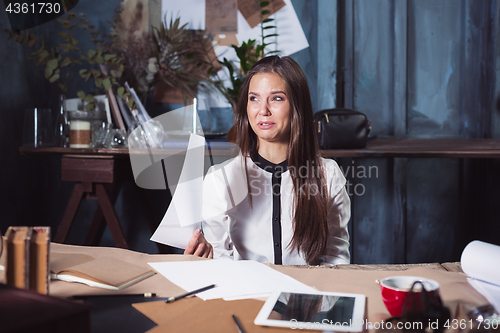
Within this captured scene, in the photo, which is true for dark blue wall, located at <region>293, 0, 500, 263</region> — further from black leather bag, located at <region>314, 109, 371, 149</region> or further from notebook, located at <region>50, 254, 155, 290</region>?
notebook, located at <region>50, 254, 155, 290</region>

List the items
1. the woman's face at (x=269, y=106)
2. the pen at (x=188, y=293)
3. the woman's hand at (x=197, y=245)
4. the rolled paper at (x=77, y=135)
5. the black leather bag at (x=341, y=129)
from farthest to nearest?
the rolled paper at (x=77, y=135)
the black leather bag at (x=341, y=129)
the woman's face at (x=269, y=106)
the woman's hand at (x=197, y=245)
the pen at (x=188, y=293)

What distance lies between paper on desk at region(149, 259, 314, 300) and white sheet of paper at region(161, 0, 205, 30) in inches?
70.7

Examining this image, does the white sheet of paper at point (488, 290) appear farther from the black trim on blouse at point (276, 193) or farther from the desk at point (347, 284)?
the black trim on blouse at point (276, 193)

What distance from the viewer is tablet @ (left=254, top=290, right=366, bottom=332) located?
21.9 inches

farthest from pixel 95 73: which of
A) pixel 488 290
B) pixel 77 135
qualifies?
pixel 488 290

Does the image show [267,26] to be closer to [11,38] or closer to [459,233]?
[11,38]

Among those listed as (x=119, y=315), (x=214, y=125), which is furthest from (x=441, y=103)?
(x=119, y=315)

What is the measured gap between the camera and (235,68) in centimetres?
231

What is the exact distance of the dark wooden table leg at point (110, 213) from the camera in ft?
6.40

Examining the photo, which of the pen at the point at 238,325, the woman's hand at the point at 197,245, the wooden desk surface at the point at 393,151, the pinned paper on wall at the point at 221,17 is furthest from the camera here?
the pinned paper on wall at the point at 221,17

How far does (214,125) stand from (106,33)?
0.83 meters

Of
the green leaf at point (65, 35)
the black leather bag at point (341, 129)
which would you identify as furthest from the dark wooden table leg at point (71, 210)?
the black leather bag at point (341, 129)

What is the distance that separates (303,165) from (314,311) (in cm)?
76

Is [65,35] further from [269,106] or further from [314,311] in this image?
[314,311]
